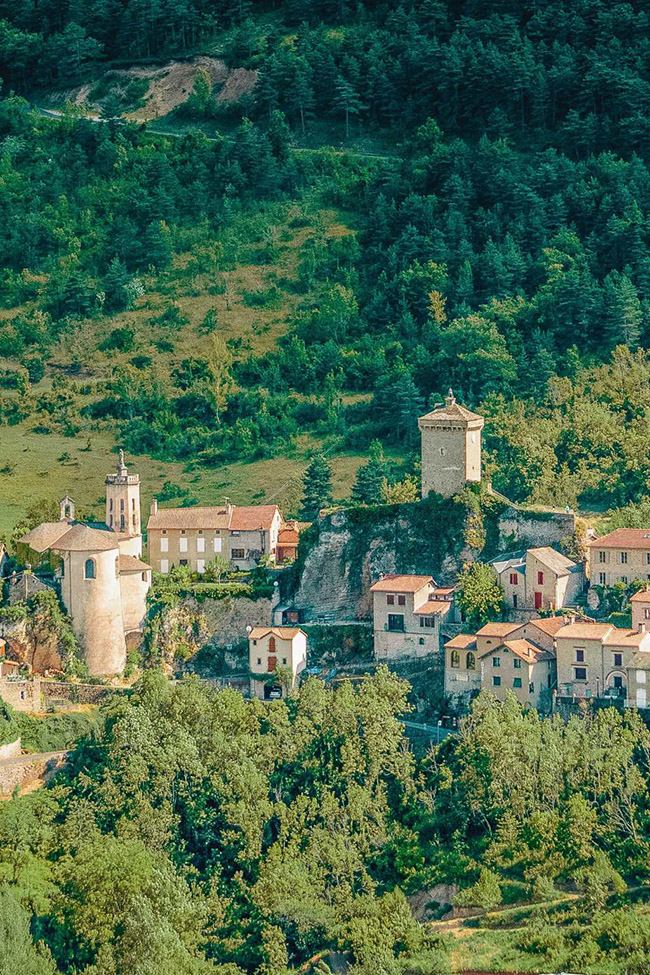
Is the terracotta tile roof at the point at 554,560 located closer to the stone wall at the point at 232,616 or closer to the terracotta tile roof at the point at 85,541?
the stone wall at the point at 232,616

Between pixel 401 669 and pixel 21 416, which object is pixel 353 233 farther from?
pixel 401 669

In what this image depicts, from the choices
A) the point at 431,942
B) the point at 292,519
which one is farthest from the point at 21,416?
the point at 431,942

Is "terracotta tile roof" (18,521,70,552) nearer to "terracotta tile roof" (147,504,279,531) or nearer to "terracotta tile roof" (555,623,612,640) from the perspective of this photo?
"terracotta tile roof" (147,504,279,531)

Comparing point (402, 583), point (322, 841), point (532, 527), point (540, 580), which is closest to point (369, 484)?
point (402, 583)

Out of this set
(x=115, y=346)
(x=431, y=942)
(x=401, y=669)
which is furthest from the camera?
(x=115, y=346)

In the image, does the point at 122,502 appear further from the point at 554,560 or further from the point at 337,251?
the point at 337,251

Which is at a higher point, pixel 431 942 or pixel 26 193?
pixel 26 193
